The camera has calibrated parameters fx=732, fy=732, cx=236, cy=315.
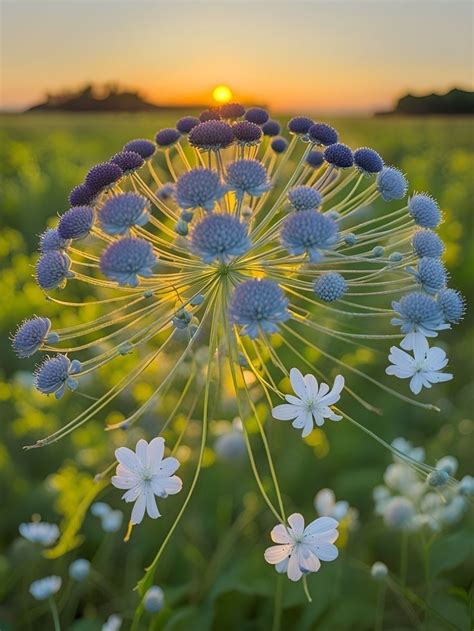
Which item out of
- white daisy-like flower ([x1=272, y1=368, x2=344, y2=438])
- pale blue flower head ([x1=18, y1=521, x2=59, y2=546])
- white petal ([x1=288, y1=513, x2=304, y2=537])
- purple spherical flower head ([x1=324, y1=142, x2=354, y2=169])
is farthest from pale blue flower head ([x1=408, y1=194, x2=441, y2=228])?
pale blue flower head ([x1=18, y1=521, x2=59, y2=546])

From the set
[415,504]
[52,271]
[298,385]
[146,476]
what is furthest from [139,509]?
[415,504]

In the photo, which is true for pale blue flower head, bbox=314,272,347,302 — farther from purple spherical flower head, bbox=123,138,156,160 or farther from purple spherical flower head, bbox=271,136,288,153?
purple spherical flower head, bbox=271,136,288,153

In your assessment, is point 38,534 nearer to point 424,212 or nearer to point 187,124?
point 187,124

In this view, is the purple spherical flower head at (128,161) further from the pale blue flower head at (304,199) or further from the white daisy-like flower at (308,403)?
the white daisy-like flower at (308,403)

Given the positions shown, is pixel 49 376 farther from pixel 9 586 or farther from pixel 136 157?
pixel 9 586

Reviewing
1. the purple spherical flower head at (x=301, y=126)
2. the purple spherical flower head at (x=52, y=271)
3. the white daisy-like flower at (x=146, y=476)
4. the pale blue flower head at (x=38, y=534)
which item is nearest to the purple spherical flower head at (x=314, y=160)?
the purple spherical flower head at (x=301, y=126)
